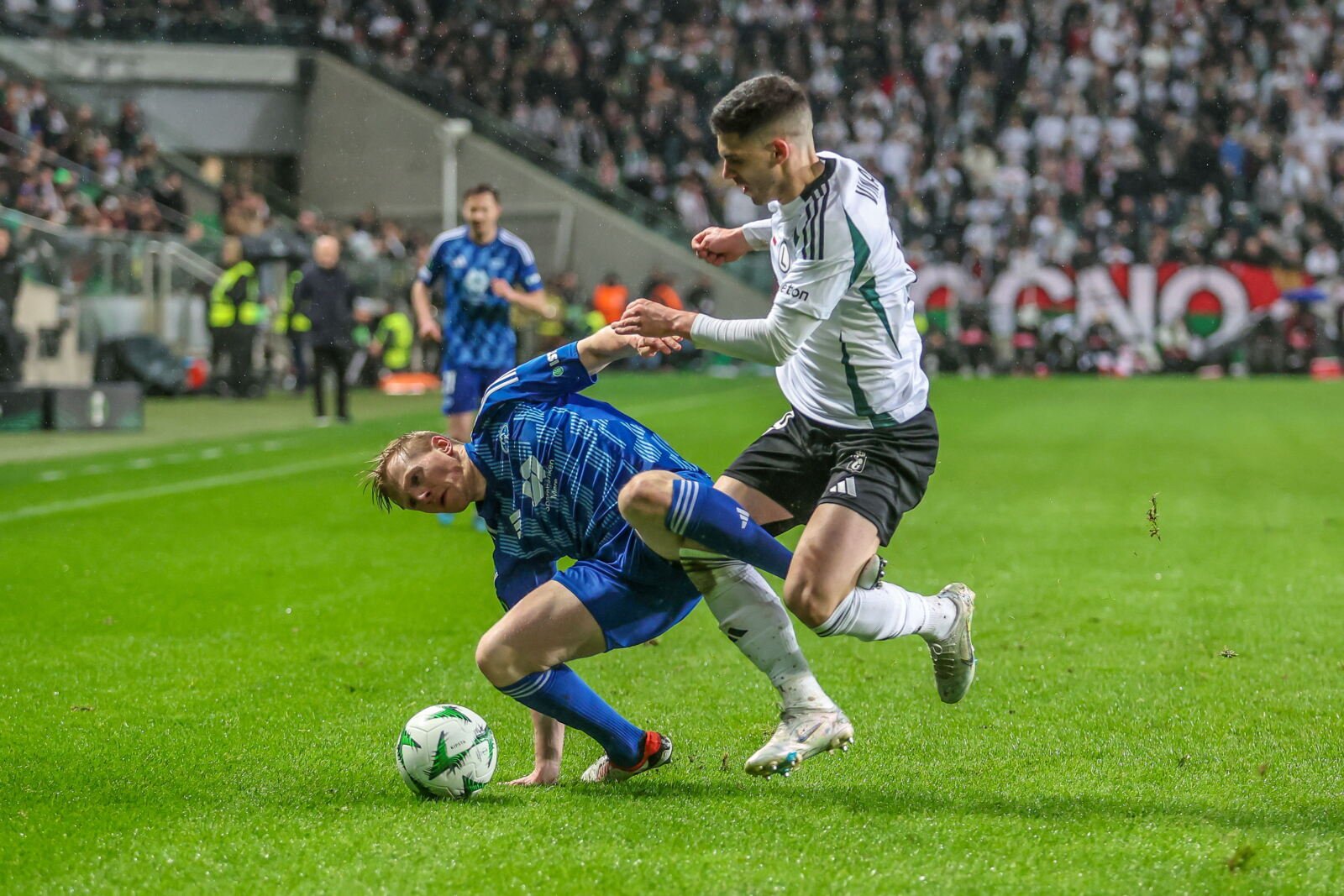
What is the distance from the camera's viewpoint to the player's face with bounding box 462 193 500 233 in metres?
10.2

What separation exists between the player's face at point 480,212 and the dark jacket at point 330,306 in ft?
21.1

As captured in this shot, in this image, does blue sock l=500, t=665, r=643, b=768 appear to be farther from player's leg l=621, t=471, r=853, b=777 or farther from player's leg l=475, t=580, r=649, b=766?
player's leg l=621, t=471, r=853, b=777

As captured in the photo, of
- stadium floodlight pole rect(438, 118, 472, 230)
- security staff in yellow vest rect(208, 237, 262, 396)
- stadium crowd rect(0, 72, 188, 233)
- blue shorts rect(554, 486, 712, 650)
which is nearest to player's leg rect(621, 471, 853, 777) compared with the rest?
blue shorts rect(554, 486, 712, 650)

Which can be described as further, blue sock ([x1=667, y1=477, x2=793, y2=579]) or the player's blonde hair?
the player's blonde hair

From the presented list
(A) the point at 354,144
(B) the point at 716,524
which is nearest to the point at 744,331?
(B) the point at 716,524

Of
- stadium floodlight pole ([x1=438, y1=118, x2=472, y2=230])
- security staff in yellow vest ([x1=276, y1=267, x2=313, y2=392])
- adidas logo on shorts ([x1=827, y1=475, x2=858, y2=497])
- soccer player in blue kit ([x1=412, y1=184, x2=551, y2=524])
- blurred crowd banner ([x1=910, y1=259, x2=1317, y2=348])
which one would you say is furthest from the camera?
stadium floodlight pole ([x1=438, y1=118, x2=472, y2=230])

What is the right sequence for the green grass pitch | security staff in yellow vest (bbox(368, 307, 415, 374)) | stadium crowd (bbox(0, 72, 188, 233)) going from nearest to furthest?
1. the green grass pitch
2. stadium crowd (bbox(0, 72, 188, 233))
3. security staff in yellow vest (bbox(368, 307, 415, 374))

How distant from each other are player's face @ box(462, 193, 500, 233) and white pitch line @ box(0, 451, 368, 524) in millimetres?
3312

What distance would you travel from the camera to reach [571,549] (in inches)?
177

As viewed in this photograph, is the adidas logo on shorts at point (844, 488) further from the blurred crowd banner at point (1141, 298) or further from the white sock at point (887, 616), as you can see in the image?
the blurred crowd banner at point (1141, 298)

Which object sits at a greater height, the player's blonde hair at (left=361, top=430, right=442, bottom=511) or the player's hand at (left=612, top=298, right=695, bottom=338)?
the player's hand at (left=612, top=298, right=695, bottom=338)

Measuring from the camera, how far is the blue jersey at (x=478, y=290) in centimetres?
1032

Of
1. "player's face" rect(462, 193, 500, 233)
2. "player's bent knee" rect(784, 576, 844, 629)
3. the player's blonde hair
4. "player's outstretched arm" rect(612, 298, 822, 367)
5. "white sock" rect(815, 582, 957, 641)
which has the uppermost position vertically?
"player's face" rect(462, 193, 500, 233)

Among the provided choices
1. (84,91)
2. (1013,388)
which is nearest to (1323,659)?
(1013,388)
